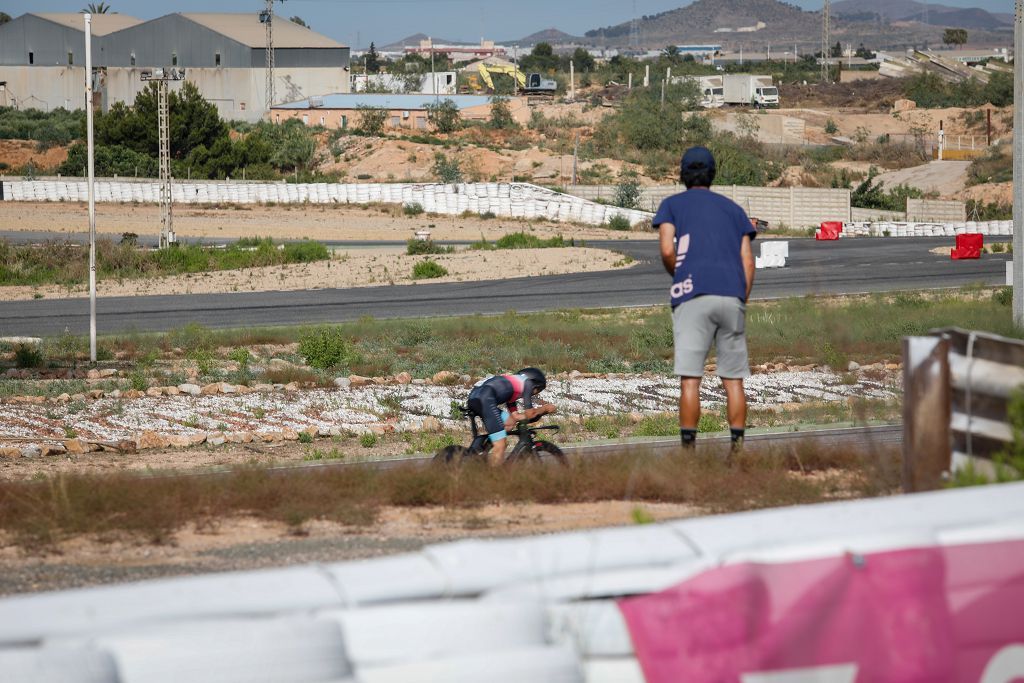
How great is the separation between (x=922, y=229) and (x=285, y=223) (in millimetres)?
29509

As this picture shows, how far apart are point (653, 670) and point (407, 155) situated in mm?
79792

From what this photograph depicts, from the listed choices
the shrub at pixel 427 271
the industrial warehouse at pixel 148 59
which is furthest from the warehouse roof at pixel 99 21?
the shrub at pixel 427 271

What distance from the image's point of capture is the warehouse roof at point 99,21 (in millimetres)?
100875

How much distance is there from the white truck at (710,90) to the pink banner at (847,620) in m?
119

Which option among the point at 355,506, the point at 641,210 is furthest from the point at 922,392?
the point at 641,210

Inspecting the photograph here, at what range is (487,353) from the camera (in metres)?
22.6

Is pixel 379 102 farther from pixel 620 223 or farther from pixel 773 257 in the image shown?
pixel 773 257

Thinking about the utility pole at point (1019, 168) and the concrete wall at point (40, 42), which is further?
the concrete wall at point (40, 42)

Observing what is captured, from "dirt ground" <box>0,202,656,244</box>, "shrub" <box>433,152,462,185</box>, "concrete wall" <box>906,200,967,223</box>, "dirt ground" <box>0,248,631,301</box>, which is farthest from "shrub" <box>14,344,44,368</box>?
"concrete wall" <box>906,200,967,223</box>

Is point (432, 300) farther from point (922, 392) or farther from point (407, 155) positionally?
point (407, 155)

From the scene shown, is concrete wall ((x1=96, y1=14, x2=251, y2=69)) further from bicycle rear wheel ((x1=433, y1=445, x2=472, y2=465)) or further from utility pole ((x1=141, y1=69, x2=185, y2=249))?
bicycle rear wheel ((x1=433, y1=445, x2=472, y2=465))

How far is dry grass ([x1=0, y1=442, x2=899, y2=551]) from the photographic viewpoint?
6.62 meters

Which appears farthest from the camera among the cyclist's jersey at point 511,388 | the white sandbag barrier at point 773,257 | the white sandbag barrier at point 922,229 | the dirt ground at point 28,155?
the dirt ground at point 28,155

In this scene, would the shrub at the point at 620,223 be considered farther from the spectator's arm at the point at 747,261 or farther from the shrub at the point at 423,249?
the spectator's arm at the point at 747,261
